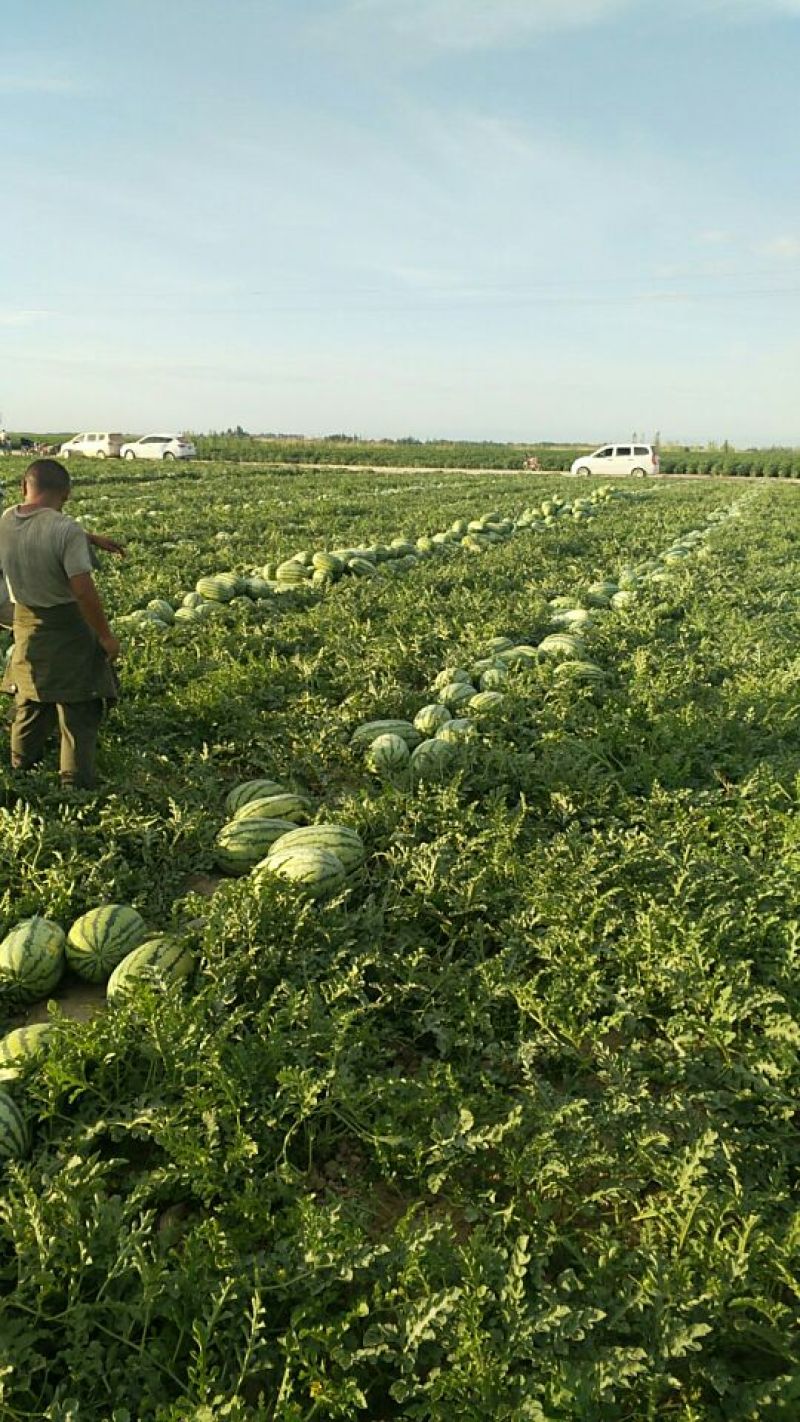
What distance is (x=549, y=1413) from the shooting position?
1836mm

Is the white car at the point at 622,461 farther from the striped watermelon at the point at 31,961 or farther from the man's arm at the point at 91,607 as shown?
the striped watermelon at the point at 31,961

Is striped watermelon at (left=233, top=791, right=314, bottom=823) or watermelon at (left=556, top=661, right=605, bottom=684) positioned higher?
watermelon at (left=556, top=661, right=605, bottom=684)

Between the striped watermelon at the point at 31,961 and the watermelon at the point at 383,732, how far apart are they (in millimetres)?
2319

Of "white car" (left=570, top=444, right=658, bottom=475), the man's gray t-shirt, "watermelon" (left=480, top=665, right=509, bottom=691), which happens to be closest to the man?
the man's gray t-shirt

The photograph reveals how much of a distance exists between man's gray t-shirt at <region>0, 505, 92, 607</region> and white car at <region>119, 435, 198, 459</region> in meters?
37.9

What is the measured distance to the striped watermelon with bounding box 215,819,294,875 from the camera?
396cm

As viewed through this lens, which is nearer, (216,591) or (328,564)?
(216,591)

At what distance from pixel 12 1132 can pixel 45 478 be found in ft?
10.5

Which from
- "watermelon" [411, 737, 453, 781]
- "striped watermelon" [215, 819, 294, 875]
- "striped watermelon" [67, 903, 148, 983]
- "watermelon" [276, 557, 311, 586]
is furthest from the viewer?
"watermelon" [276, 557, 311, 586]

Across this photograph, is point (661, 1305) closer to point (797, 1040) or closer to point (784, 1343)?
point (784, 1343)

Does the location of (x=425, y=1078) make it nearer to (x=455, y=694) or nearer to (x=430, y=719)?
(x=430, y=719)

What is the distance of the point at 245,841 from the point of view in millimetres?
4000

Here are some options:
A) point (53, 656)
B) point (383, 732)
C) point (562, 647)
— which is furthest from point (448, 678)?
point (53, 656)

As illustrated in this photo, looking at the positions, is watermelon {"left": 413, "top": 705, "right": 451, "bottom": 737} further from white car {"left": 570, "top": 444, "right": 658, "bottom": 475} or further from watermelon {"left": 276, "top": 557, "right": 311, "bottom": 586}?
white car {"left": 570, "top": 444, "right": 658, "bottom": 475}
